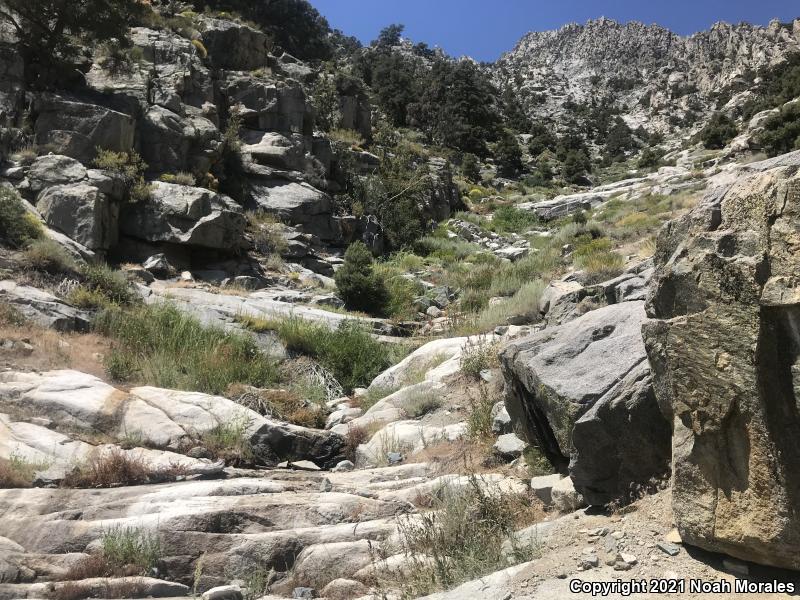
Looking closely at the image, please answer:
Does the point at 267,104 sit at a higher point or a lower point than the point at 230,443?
higher

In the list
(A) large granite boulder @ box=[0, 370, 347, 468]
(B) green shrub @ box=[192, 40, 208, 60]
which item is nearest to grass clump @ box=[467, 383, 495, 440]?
(A) large granite boulder @ box=[0, 370, 347, 468]

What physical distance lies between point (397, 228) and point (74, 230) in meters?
11.8

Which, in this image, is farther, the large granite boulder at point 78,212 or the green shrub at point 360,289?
the green shrub at point 360,289

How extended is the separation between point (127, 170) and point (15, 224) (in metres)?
4.54

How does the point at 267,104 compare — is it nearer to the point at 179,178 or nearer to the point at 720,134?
the point at 179,178

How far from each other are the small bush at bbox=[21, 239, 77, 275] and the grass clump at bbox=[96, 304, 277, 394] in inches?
73.8

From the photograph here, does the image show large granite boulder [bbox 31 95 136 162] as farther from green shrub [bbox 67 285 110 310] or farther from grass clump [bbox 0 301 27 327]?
grass clump [bbox 0 301 27 327]

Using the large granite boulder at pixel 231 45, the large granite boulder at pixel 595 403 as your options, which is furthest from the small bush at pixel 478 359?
the large granite boulder at pixel 231 45

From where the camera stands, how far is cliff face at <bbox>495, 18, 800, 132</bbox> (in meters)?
61.1

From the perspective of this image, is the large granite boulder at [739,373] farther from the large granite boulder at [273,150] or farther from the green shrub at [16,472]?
the large granite boulder at [273,150]

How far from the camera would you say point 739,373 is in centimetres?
246

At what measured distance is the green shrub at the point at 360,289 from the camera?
49.0 ft

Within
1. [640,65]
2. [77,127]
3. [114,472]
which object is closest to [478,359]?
[114,472]

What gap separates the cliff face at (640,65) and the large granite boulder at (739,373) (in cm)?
5476
